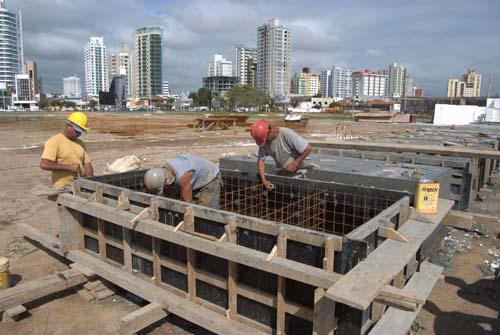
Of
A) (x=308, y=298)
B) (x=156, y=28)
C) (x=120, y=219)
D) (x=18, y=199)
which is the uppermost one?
(x=156, y=28)

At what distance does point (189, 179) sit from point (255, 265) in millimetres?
1876

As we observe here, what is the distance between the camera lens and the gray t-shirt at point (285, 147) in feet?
19.6

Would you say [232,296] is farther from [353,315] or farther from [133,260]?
[133,260]

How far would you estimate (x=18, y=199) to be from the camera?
30.1 ft

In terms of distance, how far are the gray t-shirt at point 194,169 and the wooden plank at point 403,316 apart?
2.66m

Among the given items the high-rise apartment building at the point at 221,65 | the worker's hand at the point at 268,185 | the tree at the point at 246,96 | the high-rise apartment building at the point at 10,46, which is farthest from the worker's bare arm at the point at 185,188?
the high-rise apartment building at the point at 221,65

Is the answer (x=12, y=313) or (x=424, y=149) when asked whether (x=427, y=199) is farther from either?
(x=424, y=149)

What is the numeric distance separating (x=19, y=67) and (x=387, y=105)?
119m

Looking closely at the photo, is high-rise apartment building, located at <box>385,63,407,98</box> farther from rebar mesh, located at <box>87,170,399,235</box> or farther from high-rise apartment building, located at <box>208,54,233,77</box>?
rebar mesh, located at <box>87,170,399,235</box>

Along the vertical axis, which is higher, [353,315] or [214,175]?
[214,175]

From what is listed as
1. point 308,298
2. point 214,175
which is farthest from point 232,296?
point 214,175

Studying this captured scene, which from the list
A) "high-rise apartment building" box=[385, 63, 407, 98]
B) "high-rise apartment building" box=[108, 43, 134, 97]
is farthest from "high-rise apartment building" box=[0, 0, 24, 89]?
"high-rise apartment building" box=[385, 63, 407, 98]

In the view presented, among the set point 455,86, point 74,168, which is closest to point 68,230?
point 74,168

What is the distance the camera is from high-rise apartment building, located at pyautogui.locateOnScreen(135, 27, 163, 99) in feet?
486
